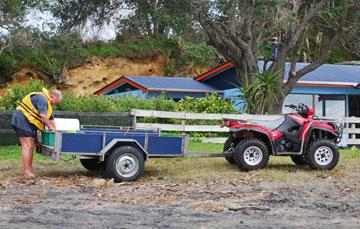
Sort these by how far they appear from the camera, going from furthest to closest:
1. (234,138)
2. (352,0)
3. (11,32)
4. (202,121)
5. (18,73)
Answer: (18,73), (11,32), (352,0), (202,121), (234,138)

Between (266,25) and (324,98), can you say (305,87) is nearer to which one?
(324,98)

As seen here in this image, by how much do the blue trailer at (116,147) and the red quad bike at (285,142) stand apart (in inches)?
51.8

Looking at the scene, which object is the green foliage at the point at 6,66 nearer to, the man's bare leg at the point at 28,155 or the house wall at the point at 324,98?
the house wall at the point at 324,98

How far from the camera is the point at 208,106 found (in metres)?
20.1

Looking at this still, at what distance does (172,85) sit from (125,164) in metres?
16.7

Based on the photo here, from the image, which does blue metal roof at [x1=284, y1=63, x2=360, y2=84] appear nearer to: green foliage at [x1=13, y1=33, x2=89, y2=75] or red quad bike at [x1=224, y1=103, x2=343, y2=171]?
red quad bike at [x1=224, y1=103, x2=343, y2=171]

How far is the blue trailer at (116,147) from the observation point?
9.73 metres

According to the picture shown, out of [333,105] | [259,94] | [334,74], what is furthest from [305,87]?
[259,94]

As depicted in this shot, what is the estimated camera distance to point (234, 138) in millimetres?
11562

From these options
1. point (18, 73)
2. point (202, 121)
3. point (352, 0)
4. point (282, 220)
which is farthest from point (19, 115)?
point (18, 73)

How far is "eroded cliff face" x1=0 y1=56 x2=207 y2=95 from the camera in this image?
35362 millimetres

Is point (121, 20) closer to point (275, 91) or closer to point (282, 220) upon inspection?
point (275, 91)

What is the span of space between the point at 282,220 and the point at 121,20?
16548 millimetres

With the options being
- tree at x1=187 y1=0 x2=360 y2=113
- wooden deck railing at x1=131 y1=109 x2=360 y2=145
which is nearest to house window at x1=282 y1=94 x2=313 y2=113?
tree at x1=187 y1=0 x2=360 y2=113
